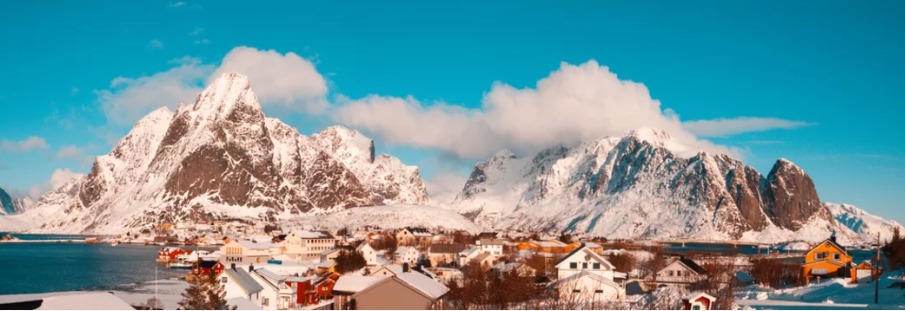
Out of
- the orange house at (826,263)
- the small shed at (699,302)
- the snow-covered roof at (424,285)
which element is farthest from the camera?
the orange house at (826,263)

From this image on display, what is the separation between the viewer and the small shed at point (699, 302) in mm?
27797

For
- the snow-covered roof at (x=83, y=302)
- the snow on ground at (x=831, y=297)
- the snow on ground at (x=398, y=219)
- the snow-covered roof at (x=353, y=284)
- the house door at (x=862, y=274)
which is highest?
the snow on ground at (x=398, y=219)

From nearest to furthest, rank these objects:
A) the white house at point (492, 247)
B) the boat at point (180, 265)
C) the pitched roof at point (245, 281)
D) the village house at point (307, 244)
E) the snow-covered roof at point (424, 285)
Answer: the snow-covered roof at point (424, 285) < the pitched roof at point (245, 281) < the boat at point (180, 265) < the white house at point (492, 247) < the village house at point (307, 244)

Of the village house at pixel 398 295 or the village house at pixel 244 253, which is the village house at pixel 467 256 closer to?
the village house at pixel 244 253

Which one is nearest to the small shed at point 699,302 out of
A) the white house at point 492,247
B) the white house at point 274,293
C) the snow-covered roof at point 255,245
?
the white house at point 274,293

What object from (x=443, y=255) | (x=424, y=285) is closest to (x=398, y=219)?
(x=443, y=255)

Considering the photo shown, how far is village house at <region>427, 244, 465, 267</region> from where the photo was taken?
79.7 m

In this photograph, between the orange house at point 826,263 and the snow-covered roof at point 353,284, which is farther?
the orange house at point 826,263

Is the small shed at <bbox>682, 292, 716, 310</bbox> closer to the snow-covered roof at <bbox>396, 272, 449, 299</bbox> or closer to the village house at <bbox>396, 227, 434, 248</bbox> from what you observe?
the snow-covered roof at <bbox>396, 272, 449, 299</bbox>

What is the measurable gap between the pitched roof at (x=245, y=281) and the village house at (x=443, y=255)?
36.0 m

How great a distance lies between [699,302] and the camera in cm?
2806

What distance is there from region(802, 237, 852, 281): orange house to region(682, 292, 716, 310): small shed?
3477 cm

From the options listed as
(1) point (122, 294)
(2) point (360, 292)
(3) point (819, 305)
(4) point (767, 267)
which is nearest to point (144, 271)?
(1) point (122, 294)

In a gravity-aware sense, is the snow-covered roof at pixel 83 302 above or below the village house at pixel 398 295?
above
